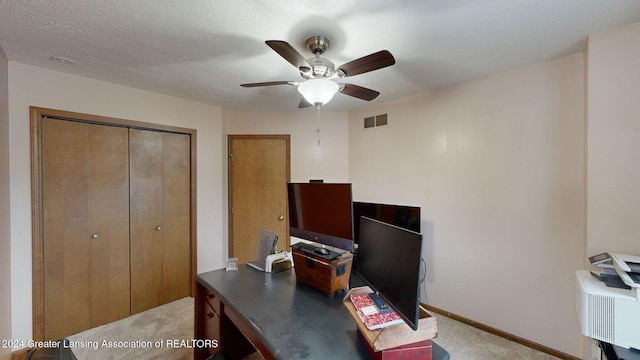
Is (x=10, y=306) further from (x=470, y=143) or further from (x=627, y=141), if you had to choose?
(x=627, y=141)

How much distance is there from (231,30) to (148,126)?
70.9 inches

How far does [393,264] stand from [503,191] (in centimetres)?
195

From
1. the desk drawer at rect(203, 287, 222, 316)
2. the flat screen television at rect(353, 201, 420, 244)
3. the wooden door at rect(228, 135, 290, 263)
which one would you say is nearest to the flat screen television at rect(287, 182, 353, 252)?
the desk drawer at rect(203, 287, 222, 316)

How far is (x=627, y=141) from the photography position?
5.53 feet

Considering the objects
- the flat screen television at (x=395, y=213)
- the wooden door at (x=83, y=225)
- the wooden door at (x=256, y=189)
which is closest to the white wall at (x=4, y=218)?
the wooden door at (x=83, y=225)

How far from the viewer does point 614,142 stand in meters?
1.73

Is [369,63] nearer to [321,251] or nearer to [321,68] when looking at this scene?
[321,68]

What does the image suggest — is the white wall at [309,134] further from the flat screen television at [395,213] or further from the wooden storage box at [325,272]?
the wooden storage box at [325,272]

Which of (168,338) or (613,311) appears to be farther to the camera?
(168,338)

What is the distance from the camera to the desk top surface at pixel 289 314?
106cm

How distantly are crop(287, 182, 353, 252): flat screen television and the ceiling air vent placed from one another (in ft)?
6.48

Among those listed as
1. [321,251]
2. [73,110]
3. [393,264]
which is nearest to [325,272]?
[321,251]

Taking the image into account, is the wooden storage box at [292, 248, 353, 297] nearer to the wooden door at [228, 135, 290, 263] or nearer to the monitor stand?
the monitor stand

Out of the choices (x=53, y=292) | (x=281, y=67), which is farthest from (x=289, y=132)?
(x=53, y=292)
